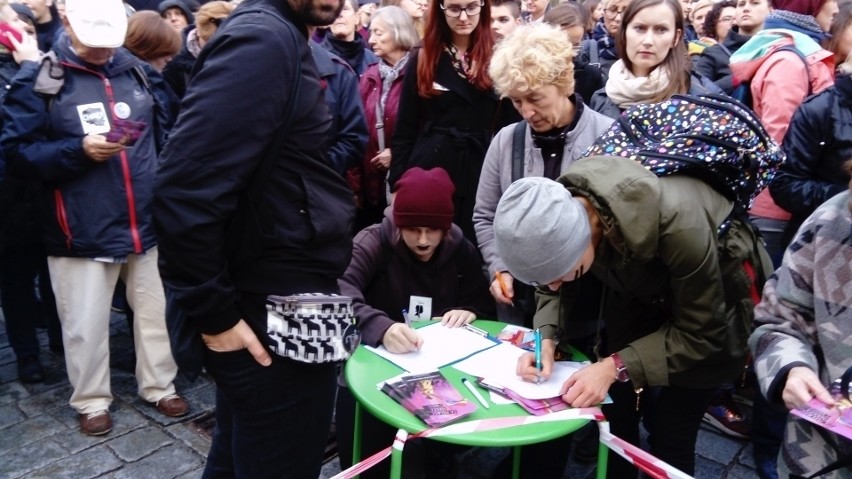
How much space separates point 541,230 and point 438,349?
0.95 m

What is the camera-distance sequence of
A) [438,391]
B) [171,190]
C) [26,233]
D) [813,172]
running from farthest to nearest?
[26,233] → [813,172] → [438,391] → [171,190]

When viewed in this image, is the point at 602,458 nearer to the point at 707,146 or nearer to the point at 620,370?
the point at 620,370

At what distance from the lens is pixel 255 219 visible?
1.54 meters

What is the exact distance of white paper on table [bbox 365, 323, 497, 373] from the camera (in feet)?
7.54

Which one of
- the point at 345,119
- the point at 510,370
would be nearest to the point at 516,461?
the point at 510,370

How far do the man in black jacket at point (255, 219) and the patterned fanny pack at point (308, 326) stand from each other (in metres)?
0.03

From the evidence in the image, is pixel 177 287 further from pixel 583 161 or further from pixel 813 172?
pixel 813 172

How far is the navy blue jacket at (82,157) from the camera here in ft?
9.68

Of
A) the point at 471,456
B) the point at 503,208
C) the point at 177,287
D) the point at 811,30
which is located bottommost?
the point at 471,456

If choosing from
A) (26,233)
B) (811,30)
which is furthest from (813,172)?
(26,233)

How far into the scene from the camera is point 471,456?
309 cm

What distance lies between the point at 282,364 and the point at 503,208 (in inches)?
26.8

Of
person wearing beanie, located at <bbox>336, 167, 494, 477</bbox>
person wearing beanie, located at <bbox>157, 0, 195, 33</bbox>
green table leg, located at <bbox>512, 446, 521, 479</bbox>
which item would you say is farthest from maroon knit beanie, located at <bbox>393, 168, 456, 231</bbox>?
person wearing beanie, located at <bbox>157, 0, 195, 33</bbox>

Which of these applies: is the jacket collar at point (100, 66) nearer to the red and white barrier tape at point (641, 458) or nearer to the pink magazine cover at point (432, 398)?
the pink magazine cover at point (432, 398)
